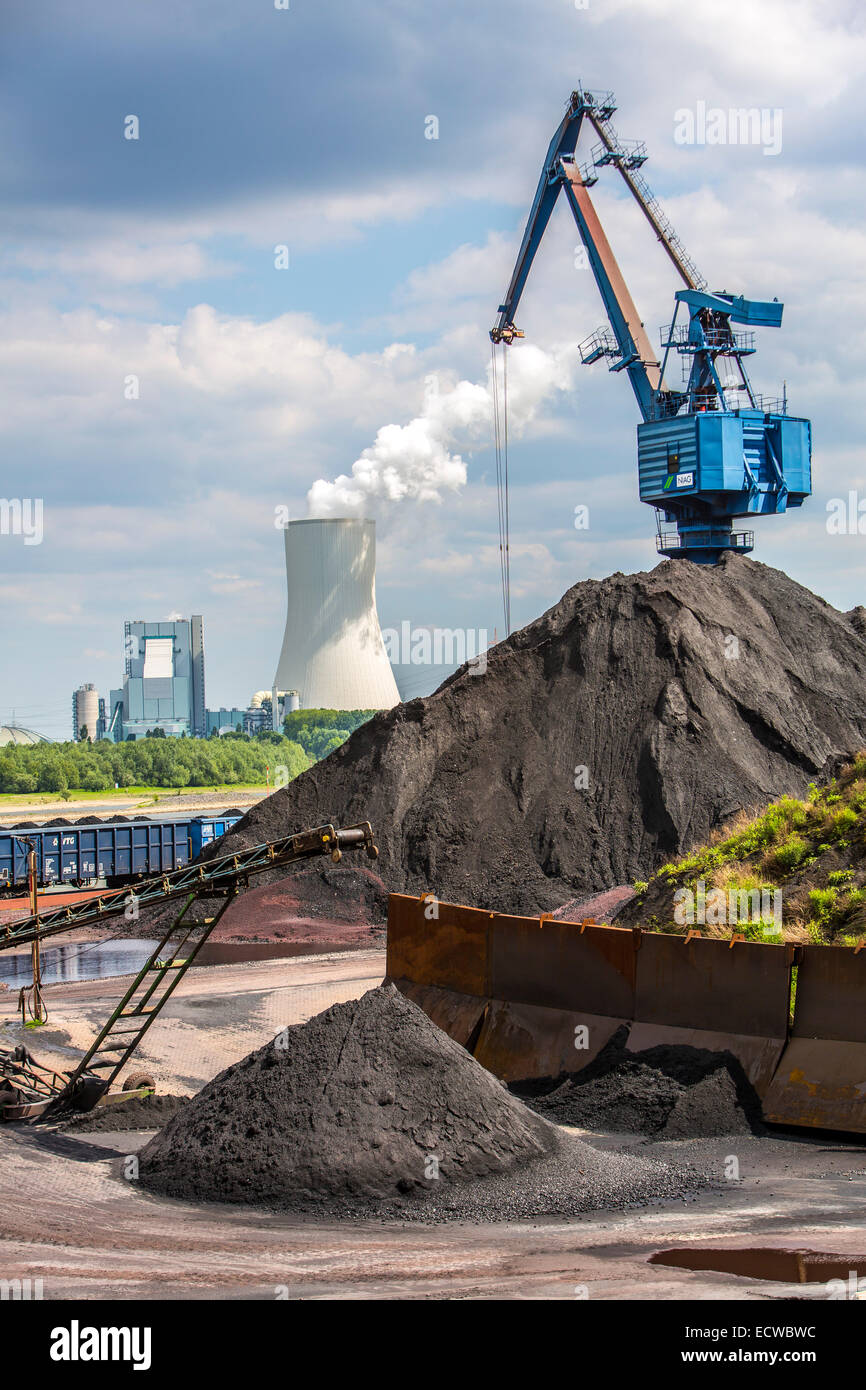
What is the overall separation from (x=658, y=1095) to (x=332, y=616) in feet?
263

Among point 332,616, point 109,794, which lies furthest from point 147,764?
point 332,616

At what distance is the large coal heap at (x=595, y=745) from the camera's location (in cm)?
3400

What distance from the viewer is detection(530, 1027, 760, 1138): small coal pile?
13781 millimetres

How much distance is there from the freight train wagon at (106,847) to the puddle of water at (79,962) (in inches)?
139

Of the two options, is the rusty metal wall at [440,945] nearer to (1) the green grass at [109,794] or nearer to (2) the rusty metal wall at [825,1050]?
(2) the rusty metal wall at [825,1050]

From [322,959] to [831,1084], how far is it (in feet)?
58.6

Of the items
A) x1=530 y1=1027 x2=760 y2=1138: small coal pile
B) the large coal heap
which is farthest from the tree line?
x1=530 y1=1027 x2=760 y2=1138: small coal pile

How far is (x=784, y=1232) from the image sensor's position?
1041cm

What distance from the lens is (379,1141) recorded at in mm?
12086

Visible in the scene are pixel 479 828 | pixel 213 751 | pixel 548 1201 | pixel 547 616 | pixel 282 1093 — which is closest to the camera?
pixel 548 1201

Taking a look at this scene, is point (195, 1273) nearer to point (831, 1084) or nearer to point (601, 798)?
point (831, 1084)

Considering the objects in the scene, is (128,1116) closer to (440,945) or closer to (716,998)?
(440,945)

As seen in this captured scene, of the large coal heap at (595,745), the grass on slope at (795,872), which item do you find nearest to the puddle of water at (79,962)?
the large coal heap at (595,745)
